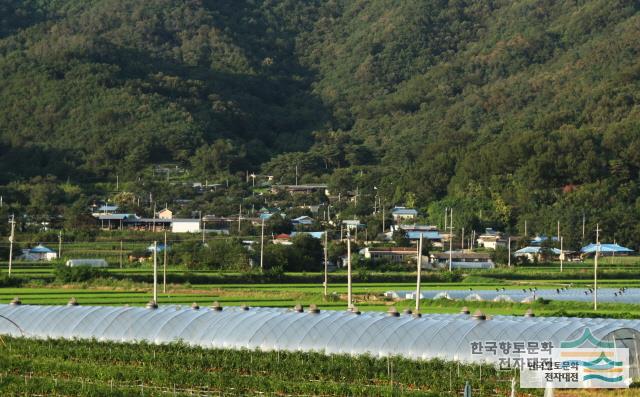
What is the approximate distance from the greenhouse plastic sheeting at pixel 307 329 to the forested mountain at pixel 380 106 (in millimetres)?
58095

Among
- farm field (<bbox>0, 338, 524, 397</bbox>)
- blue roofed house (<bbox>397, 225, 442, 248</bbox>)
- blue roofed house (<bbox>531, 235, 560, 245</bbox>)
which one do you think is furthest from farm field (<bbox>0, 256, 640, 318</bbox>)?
blue roofed house (<bbox>397, 225, 442, 248</bbox>)

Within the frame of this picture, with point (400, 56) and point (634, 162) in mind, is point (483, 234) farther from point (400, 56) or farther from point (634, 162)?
point (400, 56)

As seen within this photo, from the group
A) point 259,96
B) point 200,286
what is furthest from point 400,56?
point 200,286

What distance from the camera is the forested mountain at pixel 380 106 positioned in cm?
10431

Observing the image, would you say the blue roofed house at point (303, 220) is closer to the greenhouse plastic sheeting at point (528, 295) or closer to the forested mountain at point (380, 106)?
the forested mountain at point (380, 106)

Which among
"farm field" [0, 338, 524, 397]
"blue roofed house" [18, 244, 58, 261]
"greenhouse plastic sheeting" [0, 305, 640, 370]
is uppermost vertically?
"blue roofed house" [18, 244, 58, 261]

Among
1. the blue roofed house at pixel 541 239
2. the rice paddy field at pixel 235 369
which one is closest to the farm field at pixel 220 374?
the rice paddy field at pixel 235 369

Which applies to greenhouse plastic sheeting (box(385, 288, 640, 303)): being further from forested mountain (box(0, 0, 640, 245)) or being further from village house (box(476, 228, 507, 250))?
forested mountain (box(0, 0, 640, 245))

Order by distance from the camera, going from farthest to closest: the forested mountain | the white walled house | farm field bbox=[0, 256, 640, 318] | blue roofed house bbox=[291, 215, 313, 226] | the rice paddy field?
1. the forested mountain
2. the white walled house
3. blue roofed house bbox=[291, 215, 313, 226]
4. farm field bbox=[0, 256, 640, 318]
5. the rice paddy field

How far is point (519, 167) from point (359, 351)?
77.3 m

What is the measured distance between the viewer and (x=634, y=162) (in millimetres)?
104188

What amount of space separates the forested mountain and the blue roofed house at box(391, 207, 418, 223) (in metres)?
1.71

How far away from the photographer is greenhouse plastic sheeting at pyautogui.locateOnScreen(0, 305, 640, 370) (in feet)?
98.2

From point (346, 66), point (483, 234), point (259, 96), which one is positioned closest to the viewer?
point (483, 234)
